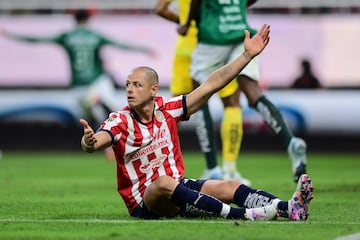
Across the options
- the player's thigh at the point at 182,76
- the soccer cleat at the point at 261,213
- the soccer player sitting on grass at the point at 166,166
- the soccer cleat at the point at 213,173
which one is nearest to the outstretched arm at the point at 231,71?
the soccer player sitting on grass at the point at 166,166

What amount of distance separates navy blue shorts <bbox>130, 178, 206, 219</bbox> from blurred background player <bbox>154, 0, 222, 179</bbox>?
3457mm

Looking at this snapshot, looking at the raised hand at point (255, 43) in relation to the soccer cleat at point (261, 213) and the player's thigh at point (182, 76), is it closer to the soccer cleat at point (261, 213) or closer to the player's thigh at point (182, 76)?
the soccer cleat at point (261, 213)

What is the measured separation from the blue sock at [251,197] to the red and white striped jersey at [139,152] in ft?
1.37

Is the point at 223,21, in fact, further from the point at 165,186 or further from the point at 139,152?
the point at 165,186

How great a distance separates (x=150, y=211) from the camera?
728 cm

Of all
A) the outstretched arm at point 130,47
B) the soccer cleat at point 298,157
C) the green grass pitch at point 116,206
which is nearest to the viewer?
the green grass pitch at point 116,206

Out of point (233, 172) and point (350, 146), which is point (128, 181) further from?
point (350, 146)

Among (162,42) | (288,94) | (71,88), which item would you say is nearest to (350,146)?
(288,94)

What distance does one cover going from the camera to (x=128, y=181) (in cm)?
727

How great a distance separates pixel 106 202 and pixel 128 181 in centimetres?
177

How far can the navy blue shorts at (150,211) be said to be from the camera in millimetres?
7295

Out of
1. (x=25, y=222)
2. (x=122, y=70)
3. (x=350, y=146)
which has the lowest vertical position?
(x=350, y=146)

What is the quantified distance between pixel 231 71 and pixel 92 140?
3.81 feet

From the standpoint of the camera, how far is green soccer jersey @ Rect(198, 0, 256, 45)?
10.5 metres
